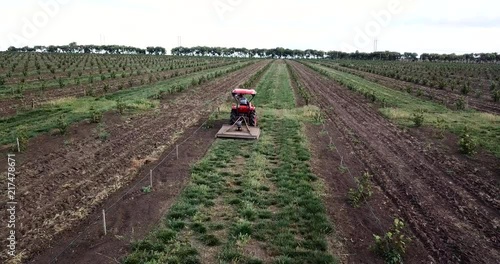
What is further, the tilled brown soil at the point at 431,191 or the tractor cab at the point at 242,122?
the tractor cab at the point at 242,122

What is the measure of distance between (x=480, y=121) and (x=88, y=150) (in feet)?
68.5

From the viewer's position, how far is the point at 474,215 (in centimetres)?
930

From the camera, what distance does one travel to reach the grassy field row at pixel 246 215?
7246mm

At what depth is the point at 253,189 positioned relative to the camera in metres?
10.5

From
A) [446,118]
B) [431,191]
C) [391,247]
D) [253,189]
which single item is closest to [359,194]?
[391,247]

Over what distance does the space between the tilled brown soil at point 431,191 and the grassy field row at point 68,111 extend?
11.9 metres

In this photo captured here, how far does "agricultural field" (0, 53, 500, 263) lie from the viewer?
24.6ft

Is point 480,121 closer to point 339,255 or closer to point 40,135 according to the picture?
point 339,255

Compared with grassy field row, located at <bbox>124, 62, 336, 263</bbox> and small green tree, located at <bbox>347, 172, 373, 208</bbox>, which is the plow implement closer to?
grassy field row, located at <bbox>124, 62, 336, 263</bbox>

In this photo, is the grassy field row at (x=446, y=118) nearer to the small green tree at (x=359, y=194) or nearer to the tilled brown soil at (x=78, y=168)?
the small green tree at (x=359, y=194)

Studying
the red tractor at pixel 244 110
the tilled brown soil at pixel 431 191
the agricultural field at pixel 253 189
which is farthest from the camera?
the red tractor at pixel 244 110

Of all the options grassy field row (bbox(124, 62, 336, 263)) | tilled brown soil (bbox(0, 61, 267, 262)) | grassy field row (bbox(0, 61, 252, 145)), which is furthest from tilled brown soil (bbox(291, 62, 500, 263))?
grassy field row (bbox(0, 61, 252, 145))

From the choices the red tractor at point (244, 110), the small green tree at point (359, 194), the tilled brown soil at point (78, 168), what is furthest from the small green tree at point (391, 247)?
the red tractor at point (244, 110)

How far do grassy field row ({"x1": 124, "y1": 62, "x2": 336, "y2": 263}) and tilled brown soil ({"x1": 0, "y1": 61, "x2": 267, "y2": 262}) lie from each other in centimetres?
164
